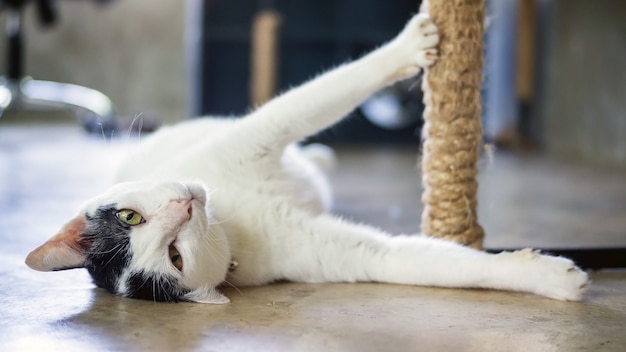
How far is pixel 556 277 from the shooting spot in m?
1.46

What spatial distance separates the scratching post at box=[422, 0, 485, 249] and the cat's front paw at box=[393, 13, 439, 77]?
2cm

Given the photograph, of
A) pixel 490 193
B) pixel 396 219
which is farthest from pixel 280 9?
pixel 396 219

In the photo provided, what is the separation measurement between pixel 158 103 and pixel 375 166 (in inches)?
149

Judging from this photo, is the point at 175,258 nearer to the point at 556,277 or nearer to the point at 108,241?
the point at 108,241

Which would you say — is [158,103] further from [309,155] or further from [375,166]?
[309,155]

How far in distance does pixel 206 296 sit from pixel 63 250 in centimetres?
29

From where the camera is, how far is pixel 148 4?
7.71 metres

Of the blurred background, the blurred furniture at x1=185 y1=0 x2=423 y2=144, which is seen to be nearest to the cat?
the blurred background

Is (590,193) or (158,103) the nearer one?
(590,193)

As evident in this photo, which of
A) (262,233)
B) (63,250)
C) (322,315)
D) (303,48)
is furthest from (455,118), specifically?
(303,48)

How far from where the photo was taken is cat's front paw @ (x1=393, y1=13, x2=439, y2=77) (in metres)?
1.71

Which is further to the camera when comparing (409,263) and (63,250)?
(409,263)

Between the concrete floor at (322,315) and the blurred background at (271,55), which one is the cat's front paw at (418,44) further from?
the blurred background at (271,55)

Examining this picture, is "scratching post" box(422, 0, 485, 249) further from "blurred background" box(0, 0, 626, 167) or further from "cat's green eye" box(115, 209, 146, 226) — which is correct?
"blurred background" box(0, 0, 626, 167)
